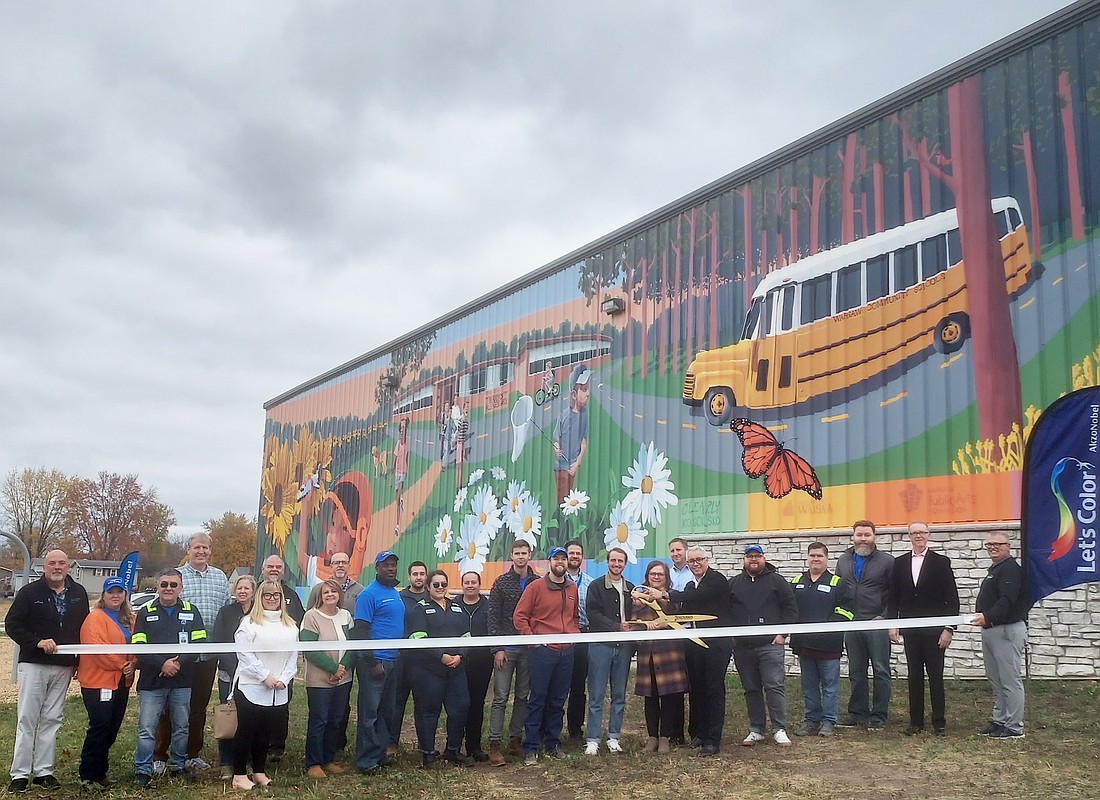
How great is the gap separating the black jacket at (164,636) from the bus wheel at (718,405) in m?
8.19

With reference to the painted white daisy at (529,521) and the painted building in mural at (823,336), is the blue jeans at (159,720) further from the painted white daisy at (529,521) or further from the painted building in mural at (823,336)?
the painted white daisy at (529,521)

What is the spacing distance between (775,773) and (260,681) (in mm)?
3530

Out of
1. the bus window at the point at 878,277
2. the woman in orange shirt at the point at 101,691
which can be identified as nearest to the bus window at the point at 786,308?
the bus window at the point at 878,277

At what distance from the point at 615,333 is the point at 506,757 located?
9317mm

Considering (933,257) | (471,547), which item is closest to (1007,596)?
(933,257)

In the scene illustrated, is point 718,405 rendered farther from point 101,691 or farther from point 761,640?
point 101,691

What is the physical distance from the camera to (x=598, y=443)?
15.7 metres

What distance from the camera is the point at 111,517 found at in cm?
6462

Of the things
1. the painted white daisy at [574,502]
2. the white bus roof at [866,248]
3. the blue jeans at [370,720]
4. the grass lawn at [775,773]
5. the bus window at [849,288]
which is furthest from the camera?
the painted white daisy at [574,502]

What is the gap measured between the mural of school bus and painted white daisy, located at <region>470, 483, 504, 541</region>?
5.76m

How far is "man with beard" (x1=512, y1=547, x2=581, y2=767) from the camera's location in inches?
288

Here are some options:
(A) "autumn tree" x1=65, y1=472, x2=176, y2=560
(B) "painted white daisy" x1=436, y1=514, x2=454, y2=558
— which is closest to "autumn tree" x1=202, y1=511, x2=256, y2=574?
(A) "autumn tree" x1=65, y1=472, x2=176, y2=560

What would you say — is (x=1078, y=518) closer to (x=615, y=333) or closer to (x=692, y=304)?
(x=692, y=304)

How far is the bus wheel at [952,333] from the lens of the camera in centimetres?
1029
